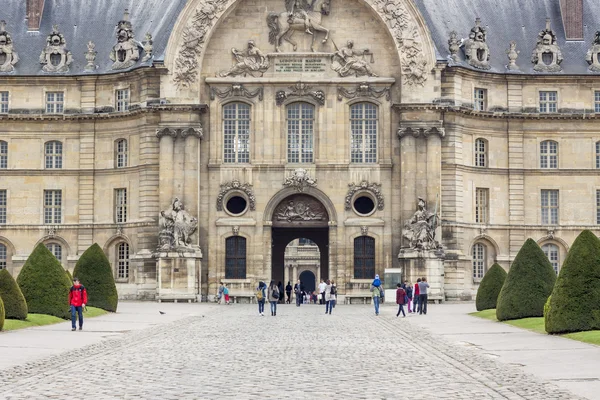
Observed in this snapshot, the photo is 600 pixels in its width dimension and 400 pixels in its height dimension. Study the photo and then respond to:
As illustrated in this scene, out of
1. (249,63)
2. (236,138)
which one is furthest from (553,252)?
(249,63)

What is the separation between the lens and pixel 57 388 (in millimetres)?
23844

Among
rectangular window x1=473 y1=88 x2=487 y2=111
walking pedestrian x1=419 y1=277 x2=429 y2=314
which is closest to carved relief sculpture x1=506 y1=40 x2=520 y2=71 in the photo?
rectangular window x1=473 y1=88 x2=487 y2=111

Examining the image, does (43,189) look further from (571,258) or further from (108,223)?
(571,258)

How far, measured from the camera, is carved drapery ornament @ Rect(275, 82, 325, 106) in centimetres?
7562

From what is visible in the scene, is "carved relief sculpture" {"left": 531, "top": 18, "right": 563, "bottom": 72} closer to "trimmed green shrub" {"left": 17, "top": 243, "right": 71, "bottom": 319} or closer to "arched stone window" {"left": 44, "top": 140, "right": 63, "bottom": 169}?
"arched stone window" {"left": 44, "top": 140, "right": 63, "bottom": 169}

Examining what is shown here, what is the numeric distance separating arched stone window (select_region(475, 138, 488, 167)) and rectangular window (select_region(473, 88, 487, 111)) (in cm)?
206

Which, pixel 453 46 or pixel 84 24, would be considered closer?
pixel 453 46

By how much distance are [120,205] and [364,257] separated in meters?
16.1

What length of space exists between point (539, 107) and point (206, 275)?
2386 cm

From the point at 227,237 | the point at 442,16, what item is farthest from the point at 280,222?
the point at 442,16

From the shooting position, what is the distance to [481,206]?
78.4m

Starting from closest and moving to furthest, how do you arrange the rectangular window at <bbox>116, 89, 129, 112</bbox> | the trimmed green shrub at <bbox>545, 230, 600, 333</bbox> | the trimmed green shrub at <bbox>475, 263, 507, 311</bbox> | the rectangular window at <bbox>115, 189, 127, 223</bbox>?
the trimmed green shrub at <bbox>545, 230, 600, 333</bbox> → the trimmed green shrub at <bbox>475, 263, 507, 311</bbox> → the rectangular window at <bbox>116, 89, 129, 112</bbox> → the rectangular window at <bbox>115, 189, 127, 223</bbox>

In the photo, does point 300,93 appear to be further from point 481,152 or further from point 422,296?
point 422,296

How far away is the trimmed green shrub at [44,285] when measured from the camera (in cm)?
4859
